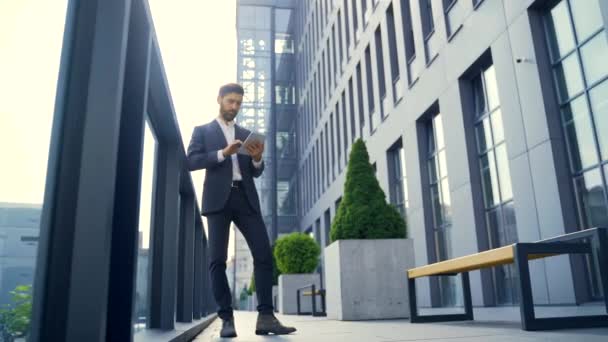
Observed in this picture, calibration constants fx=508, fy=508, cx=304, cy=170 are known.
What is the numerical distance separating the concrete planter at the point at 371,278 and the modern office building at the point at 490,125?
256 centimetres

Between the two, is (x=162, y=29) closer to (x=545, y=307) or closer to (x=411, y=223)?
(x=545, y=307)

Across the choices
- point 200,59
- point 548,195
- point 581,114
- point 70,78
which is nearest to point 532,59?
point 581,114

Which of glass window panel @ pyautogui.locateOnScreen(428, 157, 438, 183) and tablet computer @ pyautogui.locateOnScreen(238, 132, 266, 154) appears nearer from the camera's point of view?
tablet computer @ pyautogui.locateOnScreen(238, 132, 266, 154)

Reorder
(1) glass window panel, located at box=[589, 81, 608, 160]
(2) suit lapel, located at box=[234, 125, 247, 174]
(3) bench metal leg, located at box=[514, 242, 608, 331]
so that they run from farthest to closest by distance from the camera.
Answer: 1. (1) glass window panel, located at box=[589, 81, 608, 160]
2. (2) suit lapel, located at box=[234, 125, 247, 174]
3. (3) bench metal leg, located at box=[514, 242, 608, 331]

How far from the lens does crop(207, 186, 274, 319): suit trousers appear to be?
12.8ft

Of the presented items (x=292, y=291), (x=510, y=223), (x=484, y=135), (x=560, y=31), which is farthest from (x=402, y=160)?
(x=560, y=31)

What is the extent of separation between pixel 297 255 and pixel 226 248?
12254mm

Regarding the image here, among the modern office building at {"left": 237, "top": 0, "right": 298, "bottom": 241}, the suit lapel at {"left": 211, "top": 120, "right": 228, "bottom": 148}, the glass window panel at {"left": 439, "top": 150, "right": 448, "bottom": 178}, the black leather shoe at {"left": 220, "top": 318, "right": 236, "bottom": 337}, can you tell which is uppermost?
the modern office building at {"left": 237, "top": 0, "right": 298, "bottom": 241}

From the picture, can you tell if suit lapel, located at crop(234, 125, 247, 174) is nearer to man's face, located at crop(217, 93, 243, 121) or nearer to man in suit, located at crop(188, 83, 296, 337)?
man in suit, located at crop(188, 83, 296, 337)

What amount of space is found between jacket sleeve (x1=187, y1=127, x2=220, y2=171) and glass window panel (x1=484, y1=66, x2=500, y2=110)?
7.27 m

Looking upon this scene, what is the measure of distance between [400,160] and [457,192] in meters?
4.68

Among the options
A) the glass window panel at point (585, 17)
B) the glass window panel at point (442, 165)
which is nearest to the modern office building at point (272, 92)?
the glass window panel at point (442, 165)

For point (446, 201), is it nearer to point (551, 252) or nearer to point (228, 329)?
point (551, 252)

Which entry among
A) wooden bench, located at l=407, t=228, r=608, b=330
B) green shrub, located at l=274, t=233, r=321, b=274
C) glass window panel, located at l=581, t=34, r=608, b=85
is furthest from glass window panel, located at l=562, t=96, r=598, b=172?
green shrub, located at l=274, t=233, r=321, b=274
